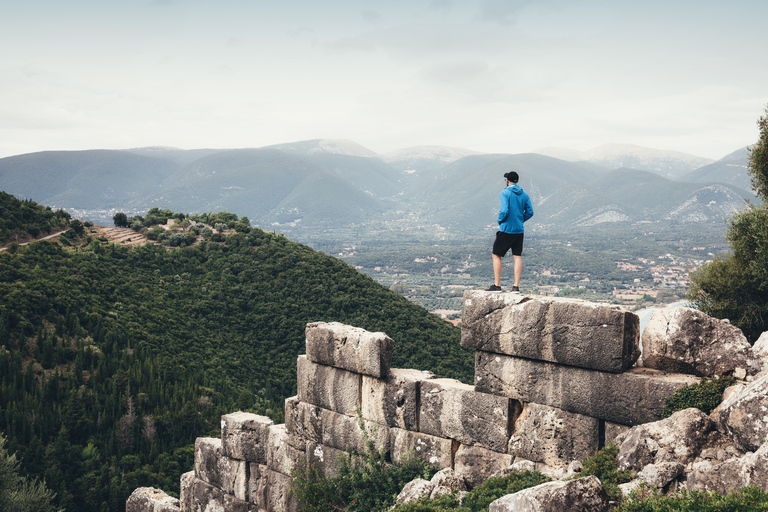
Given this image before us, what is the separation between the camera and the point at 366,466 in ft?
26.2

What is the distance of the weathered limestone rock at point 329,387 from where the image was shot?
27.7 feet

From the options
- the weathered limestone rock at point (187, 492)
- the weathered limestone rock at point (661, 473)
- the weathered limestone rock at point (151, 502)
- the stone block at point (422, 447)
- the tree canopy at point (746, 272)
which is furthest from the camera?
the tree canopy at point (746, 272)

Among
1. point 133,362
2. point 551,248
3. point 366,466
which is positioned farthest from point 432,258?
point 366,466

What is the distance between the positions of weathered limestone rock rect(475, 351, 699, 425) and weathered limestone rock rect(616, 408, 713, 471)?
0.42 meters

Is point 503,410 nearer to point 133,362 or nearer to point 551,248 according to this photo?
point 133,362

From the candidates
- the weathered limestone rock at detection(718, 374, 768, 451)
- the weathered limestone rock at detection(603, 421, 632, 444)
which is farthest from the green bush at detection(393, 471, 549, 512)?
the weathered limestone rock at detection(718, 374, 768, 451)

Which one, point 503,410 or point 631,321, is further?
point 503,410

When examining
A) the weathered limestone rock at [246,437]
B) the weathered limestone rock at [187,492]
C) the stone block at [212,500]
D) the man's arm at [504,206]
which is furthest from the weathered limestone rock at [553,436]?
the weathered limestone rock at [187,492]

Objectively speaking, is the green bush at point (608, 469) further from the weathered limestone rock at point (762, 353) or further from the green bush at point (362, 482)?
the green bush at point (362, 482)

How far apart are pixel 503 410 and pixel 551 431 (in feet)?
2.23

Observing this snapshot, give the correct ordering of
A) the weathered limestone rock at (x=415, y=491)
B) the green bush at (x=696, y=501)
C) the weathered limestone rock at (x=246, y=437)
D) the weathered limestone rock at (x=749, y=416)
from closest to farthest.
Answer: the green bush at (x=696, y=501) < the weathered limestone rock at (x=749, y=416) < the weathered limestone rock at (x=415, y=491) < the weathered limestone rock at (x=246, y=437)

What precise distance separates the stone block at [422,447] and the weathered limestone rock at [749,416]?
3603 millimetres

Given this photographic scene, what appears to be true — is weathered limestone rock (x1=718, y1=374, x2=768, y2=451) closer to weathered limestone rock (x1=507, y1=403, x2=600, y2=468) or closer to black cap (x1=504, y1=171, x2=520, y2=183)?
weathered limestone rock (x1=507, y1=403, x2=600, y2=468)

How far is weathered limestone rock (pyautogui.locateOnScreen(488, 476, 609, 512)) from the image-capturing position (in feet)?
15.3
